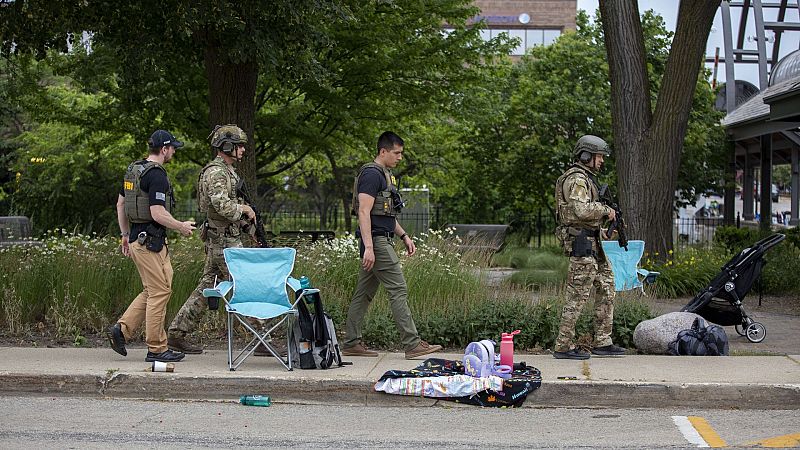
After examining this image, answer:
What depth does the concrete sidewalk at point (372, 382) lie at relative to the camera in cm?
751

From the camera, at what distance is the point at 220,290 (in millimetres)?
8109

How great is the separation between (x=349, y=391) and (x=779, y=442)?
3.17 m

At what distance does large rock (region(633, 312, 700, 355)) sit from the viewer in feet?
29.8

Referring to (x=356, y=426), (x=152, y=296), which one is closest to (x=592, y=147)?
(x=356, y=426)

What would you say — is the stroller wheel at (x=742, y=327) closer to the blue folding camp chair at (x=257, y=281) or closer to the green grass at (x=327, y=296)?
the green grass at (x=327, y=296)

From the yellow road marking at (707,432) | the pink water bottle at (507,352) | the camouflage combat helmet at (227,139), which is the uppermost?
the camouflage combat helmet at (227,139)

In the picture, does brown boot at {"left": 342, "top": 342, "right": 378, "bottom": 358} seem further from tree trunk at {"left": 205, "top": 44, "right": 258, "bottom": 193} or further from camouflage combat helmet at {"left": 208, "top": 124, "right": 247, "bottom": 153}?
tree trunk at {"left": 205, "top": 44, "right": 258, "bottom": 193}

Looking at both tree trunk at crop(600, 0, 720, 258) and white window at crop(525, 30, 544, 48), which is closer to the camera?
tree trunk at crop(600, 0, 720, 258)

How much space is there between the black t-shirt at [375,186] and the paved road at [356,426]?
1823 millimetres

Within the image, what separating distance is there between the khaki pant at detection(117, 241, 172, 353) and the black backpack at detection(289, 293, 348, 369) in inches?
44.6

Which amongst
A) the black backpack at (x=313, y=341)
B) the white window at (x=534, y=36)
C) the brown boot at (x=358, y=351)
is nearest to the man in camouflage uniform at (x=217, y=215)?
the black backpack at (x=313, y=341)

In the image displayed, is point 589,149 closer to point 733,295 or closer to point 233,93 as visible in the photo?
point 733,295

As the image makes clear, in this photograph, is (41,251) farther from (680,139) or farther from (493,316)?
(680,139)

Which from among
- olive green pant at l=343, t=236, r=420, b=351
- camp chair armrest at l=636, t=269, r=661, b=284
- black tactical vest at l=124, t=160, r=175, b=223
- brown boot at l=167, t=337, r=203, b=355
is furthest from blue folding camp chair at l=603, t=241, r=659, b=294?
black tactical vest at l=124, t=160, r=175, b=223
